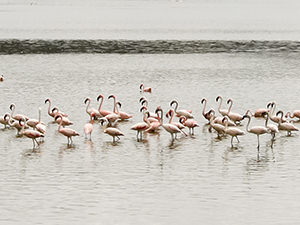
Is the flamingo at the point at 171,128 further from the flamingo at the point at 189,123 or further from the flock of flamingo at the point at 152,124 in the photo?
the flamingo at the point at 189,123

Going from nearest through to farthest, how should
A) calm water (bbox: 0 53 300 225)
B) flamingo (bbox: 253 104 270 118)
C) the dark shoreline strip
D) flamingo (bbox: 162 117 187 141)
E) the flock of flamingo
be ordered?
calm water (bbox: 0 53 300 225) < the flock of flamingo < flamingo (bbox: 162 117 187 141) < flamingo (bbox: 253 104 270 118) < the dark shoreline strip

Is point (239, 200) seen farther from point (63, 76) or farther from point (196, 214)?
point (63, 76)

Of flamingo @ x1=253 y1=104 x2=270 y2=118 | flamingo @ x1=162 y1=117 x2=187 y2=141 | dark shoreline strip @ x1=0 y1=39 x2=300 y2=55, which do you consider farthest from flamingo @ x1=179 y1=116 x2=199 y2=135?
dark shoreline strip @ x1=0 y1=39 x2=300 y2=55

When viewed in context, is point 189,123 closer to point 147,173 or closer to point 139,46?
point 147,173

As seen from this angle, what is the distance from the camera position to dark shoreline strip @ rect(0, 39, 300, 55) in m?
101

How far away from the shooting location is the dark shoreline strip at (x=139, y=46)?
330 ft

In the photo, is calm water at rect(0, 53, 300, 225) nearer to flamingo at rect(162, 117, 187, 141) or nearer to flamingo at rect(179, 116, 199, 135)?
flamingo at rect(179, 116, 199, 135)

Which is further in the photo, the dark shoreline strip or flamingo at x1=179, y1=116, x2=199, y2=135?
the dark shoreline strip

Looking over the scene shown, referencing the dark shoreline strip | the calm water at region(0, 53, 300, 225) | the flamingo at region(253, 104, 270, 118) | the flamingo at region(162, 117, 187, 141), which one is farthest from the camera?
the dark shoreline strip

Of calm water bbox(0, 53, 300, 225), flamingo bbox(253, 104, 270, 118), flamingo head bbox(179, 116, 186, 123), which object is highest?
flamingo head bbox(179, 116, 186, 123)

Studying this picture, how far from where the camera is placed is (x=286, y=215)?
25.1 metres

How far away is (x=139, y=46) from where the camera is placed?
355ft

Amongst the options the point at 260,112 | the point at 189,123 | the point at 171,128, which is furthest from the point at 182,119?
the point at 260,112

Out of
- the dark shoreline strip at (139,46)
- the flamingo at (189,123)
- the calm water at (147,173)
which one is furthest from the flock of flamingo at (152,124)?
the dark shoreline strip at (139,46)
